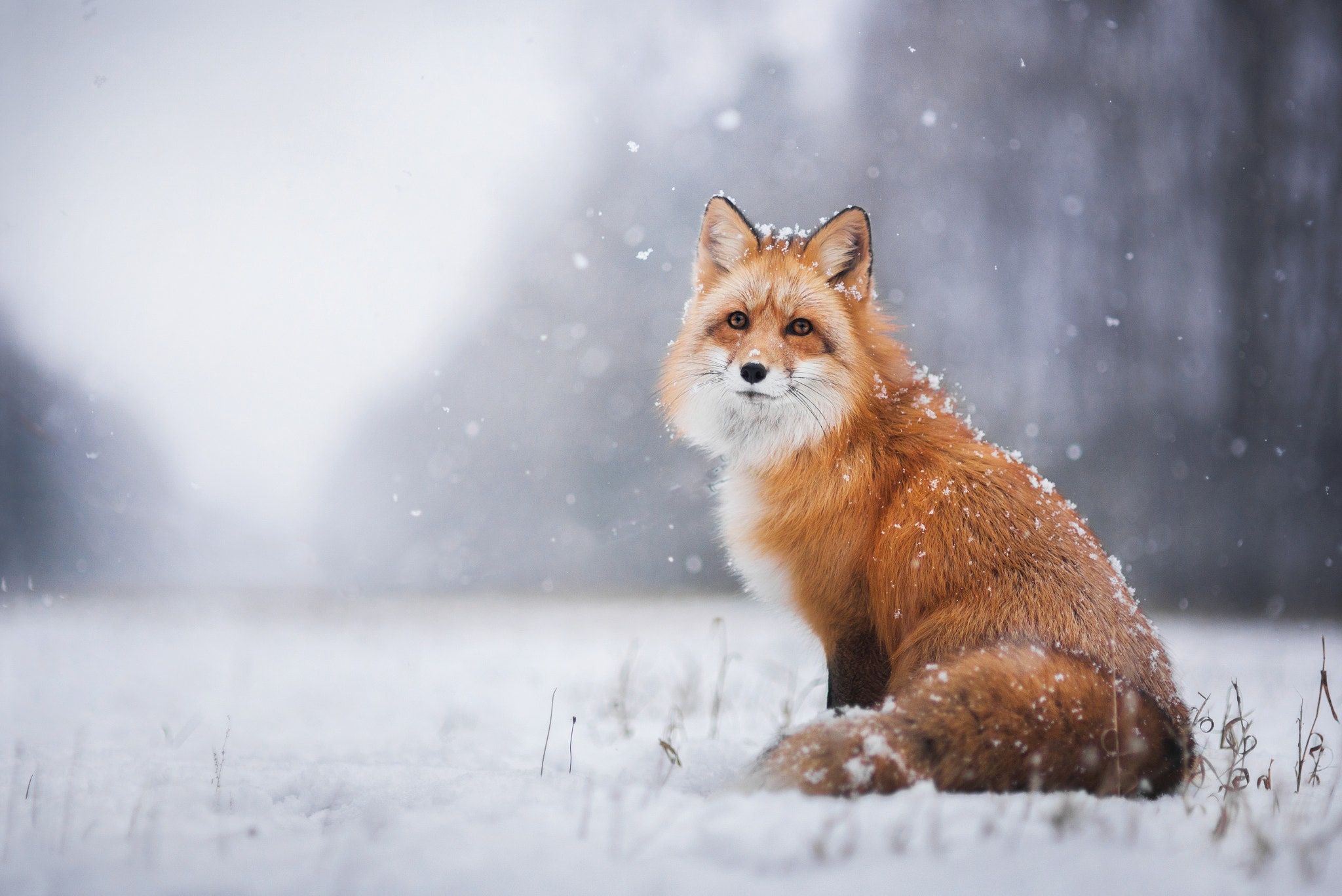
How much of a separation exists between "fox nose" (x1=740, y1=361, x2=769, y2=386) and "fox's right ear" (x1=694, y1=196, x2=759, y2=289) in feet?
2.08

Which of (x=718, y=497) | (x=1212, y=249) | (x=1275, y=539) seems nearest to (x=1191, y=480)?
(x=1275, y=539)

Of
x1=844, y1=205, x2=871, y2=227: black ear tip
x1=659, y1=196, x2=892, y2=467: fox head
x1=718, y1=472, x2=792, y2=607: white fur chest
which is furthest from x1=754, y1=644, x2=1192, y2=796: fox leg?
x1=844, y1=205, x2=871, y2=227: black ear tip

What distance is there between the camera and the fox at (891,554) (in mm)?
1524

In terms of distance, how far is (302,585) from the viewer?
9188 millimetres

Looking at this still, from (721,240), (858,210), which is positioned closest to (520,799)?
(721,240)

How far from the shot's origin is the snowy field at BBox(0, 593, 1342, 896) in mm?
1216

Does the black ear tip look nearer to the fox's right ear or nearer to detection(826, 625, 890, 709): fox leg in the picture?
the fox's right ear

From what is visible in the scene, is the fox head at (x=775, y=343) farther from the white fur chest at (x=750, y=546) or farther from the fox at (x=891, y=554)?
the white fur chest at (x=750, y=546)

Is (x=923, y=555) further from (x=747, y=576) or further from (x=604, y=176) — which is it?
(x=604, y=176)

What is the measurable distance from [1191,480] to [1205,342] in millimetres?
1466

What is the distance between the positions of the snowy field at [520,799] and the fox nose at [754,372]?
938mm

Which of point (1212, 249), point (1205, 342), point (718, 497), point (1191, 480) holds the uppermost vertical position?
point (1212, 249)

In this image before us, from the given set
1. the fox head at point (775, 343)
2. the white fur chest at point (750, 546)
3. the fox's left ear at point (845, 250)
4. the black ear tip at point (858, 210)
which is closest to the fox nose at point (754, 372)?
the fox head at point (775, 343)

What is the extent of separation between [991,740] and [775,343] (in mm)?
1479
